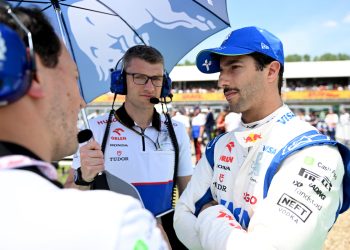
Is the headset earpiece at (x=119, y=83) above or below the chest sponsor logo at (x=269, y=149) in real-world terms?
above

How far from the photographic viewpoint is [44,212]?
2.17ft

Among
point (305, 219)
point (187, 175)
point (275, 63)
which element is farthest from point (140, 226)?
point (187, 175)

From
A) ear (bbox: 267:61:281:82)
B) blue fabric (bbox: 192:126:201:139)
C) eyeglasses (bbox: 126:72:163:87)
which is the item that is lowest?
blue fabric (bbox: 192:126:201:139)

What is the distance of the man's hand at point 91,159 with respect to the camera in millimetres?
1896

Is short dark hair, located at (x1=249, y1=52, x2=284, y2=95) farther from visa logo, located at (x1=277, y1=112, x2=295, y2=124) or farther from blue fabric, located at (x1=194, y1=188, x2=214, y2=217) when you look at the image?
blue fabric, located at (x1=194, y1=188, x2=214, y2=217)

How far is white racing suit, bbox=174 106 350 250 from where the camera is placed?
1323 mm

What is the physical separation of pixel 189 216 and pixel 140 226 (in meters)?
1.04

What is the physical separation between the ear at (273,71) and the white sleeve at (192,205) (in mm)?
518

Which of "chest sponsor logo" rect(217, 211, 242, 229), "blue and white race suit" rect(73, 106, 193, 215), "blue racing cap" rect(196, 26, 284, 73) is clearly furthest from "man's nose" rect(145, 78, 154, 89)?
"chest sponsor logo" rect(217, 211, 242, 229)

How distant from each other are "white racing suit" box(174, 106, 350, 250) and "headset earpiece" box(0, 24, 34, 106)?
35.8 inches

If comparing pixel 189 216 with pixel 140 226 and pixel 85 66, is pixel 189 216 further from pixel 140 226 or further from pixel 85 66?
pixel 85 66

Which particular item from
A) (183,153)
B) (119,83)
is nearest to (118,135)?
(119,83)

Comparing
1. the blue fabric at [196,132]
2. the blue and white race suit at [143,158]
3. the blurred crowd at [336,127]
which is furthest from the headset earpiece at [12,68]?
the blurred crowd at [336,127]

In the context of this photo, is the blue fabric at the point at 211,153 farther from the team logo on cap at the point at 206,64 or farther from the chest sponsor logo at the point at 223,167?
the team logo on cap at the point at 206,64
